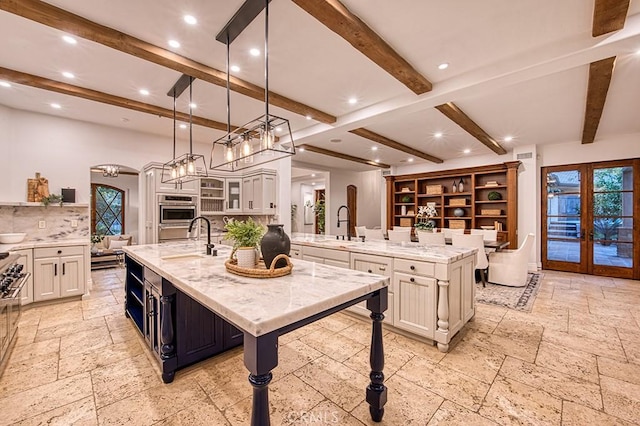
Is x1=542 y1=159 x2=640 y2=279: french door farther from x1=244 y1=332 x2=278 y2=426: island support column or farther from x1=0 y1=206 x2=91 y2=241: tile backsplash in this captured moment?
x1=0 y1=206 x2=91 y2=241: tile backsplash

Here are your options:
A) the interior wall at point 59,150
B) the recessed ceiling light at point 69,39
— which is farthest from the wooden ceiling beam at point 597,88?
the interior wall at point 59,150

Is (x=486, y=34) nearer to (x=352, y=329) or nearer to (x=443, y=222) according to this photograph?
(x=352, y=329)

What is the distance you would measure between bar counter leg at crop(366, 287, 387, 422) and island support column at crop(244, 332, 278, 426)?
29.4 inches

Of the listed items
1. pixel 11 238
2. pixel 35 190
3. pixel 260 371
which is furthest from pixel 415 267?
pixel 35 190

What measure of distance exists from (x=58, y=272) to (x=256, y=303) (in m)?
4.24

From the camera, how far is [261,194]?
549 centimetres

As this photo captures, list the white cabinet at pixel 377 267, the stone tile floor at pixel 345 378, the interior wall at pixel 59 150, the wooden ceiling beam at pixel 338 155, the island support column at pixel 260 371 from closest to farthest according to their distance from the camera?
1. the island support column at pixel 260 371
2. the stone tile floor at pixel 345 378
3. the white cabinet at pixel 377 267
4. the interior wall at pixel 59 150
5. the wooden ceiling beam at pixel 338 155

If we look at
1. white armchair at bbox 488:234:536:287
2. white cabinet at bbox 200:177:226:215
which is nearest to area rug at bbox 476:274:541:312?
white armchair at bbox 488:234:536:287

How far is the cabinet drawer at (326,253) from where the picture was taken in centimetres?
335

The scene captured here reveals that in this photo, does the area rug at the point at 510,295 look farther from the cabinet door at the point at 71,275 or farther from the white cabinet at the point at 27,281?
the white cabinet at the point at 27,281

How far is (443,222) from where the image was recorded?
→ 7.62 metres

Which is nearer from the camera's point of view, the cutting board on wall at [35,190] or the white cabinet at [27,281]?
the white cabinet at [27,281]

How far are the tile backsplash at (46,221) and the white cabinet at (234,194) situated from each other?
7.64 feet

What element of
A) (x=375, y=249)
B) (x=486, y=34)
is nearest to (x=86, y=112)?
Result: (x=375, y=249)
